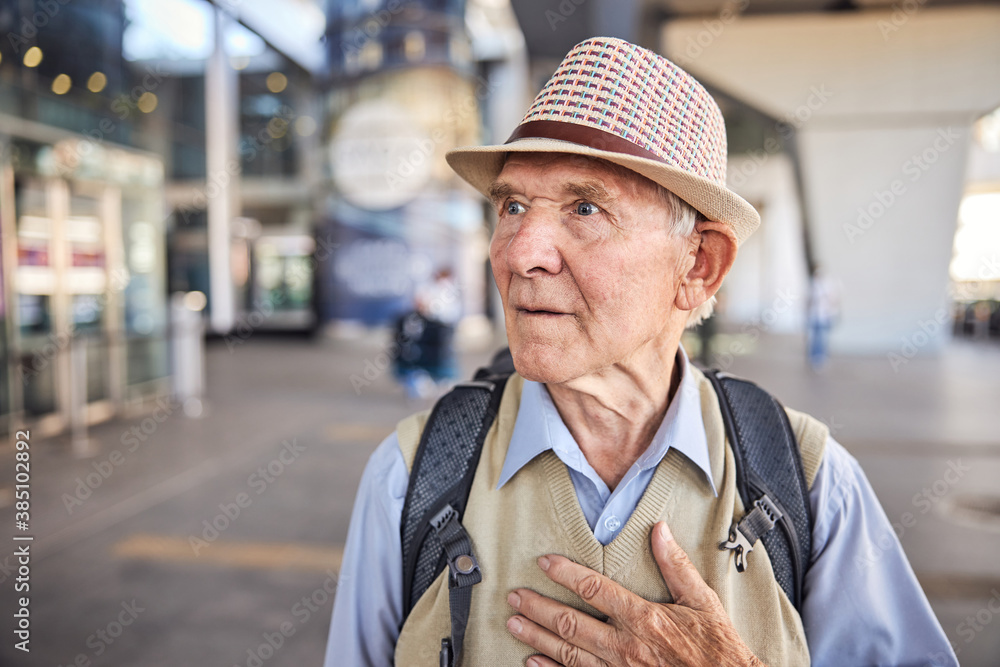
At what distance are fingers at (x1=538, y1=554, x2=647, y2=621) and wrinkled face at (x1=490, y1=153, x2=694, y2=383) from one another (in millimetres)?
311

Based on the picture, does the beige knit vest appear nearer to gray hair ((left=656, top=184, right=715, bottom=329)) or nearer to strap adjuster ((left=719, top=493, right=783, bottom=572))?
strap adjuster ((left=719, top=493, right=783, bottom=572))

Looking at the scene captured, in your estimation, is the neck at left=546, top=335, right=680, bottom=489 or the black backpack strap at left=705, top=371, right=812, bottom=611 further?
the neck at left=546, top=335, right=680, bottom=489

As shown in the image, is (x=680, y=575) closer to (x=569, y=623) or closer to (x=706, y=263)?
(x=569, y=623)

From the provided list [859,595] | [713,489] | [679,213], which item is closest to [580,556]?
[713,489]

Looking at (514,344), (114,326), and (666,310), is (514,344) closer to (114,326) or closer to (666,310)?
(666,310)

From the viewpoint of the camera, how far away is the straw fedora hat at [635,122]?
1.08 metres

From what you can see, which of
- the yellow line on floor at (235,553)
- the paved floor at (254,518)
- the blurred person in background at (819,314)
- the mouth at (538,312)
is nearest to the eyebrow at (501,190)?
the mouth at (538,312)

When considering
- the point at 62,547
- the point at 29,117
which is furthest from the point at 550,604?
the point at 29,117

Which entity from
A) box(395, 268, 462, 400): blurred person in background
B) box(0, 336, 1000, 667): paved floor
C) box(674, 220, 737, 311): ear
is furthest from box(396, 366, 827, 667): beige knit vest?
box(395, 268, 462, 400): blurred person in background

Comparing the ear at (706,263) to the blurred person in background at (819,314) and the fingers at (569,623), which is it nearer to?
the fingers at (569,623)

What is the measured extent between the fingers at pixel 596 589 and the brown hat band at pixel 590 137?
2.20 feet

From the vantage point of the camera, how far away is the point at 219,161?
12828 mm

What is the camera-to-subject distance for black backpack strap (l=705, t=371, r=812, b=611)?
1166mm

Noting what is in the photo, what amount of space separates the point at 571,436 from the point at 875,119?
528 inches
